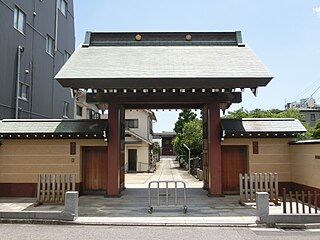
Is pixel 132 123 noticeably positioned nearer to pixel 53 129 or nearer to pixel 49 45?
pixel 49 45

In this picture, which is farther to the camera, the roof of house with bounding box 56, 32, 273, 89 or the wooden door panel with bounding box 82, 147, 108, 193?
the wooden door panel with bounding box 82, 147, 108, 193

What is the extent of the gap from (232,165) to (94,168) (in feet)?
20.1

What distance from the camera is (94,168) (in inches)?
555

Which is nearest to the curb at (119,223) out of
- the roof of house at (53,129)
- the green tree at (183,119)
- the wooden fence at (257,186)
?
the wooden fence at (257,186)

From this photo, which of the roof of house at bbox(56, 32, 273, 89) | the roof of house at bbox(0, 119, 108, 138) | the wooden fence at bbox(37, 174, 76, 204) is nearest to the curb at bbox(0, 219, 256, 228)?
the wooden fence at bbox(37, 174, 76, 204)

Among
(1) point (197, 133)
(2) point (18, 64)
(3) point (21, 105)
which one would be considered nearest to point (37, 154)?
(3) point (21, 105)

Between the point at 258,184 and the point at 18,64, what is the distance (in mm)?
13406

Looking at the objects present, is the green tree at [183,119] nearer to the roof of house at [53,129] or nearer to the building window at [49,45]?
the building window at [49,45]

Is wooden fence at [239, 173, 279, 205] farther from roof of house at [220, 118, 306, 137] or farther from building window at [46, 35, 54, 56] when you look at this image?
building window at [46, 35, 54, 56]

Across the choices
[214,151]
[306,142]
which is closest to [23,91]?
[214,151]

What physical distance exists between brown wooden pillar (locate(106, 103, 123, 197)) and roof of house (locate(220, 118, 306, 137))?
447 cm

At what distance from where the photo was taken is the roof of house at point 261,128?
13320mm

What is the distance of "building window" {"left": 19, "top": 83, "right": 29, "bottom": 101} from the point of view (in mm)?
17469

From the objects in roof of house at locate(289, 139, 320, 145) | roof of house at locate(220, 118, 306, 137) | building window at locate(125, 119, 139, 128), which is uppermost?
building window at locate(125, 119, 139, 128)
